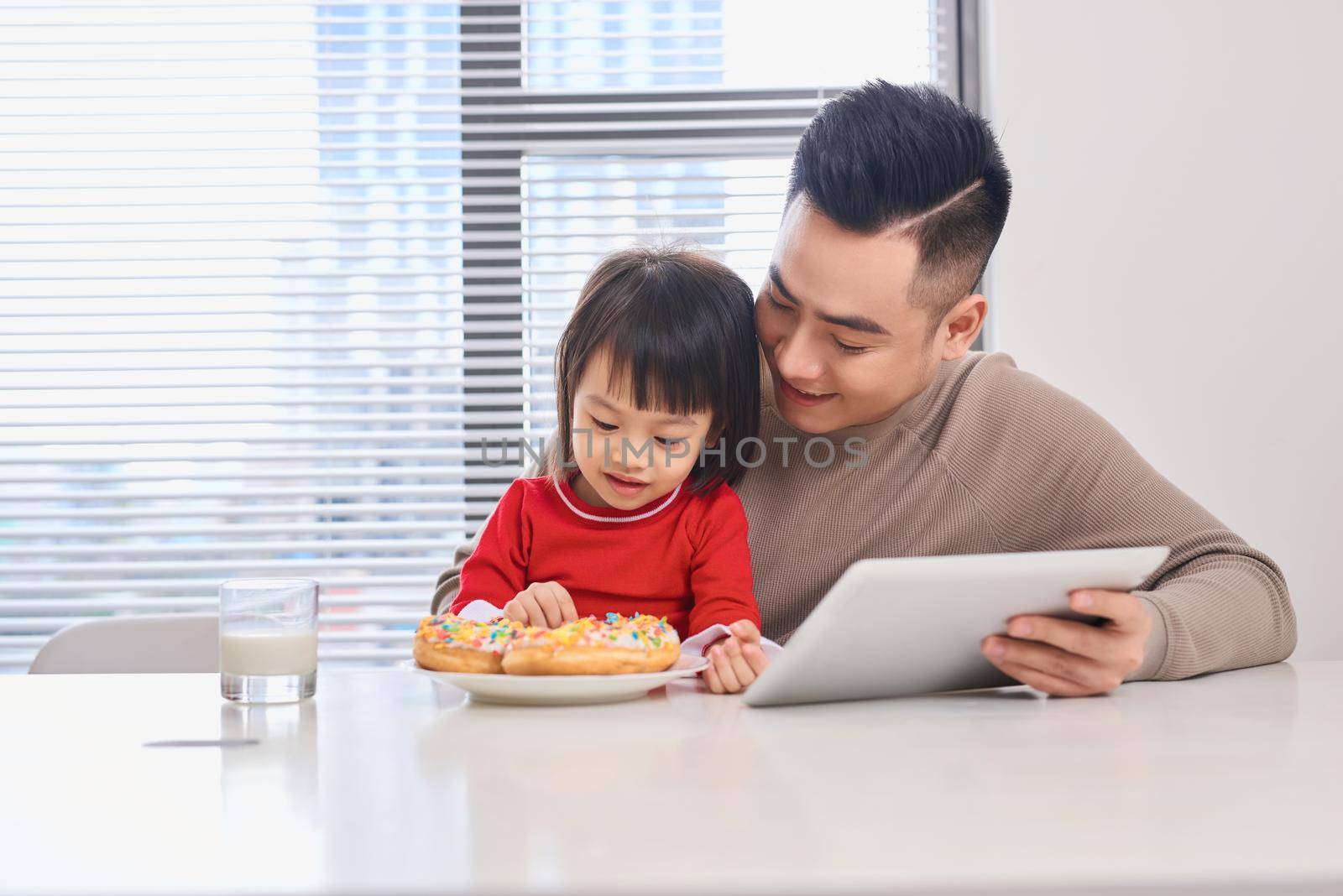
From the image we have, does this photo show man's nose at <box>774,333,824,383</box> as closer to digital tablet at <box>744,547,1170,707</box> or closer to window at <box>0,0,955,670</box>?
digital tablet at <box>744,547,1170,707</box>

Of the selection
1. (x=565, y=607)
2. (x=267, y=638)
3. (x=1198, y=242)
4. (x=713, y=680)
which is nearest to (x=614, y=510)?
(x=565, y=607)

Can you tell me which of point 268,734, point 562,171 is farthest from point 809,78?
point 268,734

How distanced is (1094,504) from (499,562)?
748 mm

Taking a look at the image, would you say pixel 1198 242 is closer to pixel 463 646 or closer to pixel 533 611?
pixel 533 611

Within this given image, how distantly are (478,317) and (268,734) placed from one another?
2.14m

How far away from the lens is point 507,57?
283 centimetres

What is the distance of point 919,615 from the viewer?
0.84m

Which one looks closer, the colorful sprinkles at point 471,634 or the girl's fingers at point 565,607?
the colorful sprinkles at point 471,634

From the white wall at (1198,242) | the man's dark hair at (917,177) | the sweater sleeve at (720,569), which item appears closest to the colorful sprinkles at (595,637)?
the sweater sleeve at (720,569)

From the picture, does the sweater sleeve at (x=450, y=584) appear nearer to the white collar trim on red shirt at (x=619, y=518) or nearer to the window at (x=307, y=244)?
the white collar trim on red shirt at (x=619, y=518)

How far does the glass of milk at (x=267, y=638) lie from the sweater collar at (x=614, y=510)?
1.32ft

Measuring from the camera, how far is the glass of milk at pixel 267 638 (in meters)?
0.94

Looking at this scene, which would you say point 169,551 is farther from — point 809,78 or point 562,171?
point 809,78

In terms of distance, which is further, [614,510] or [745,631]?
[614,510]
